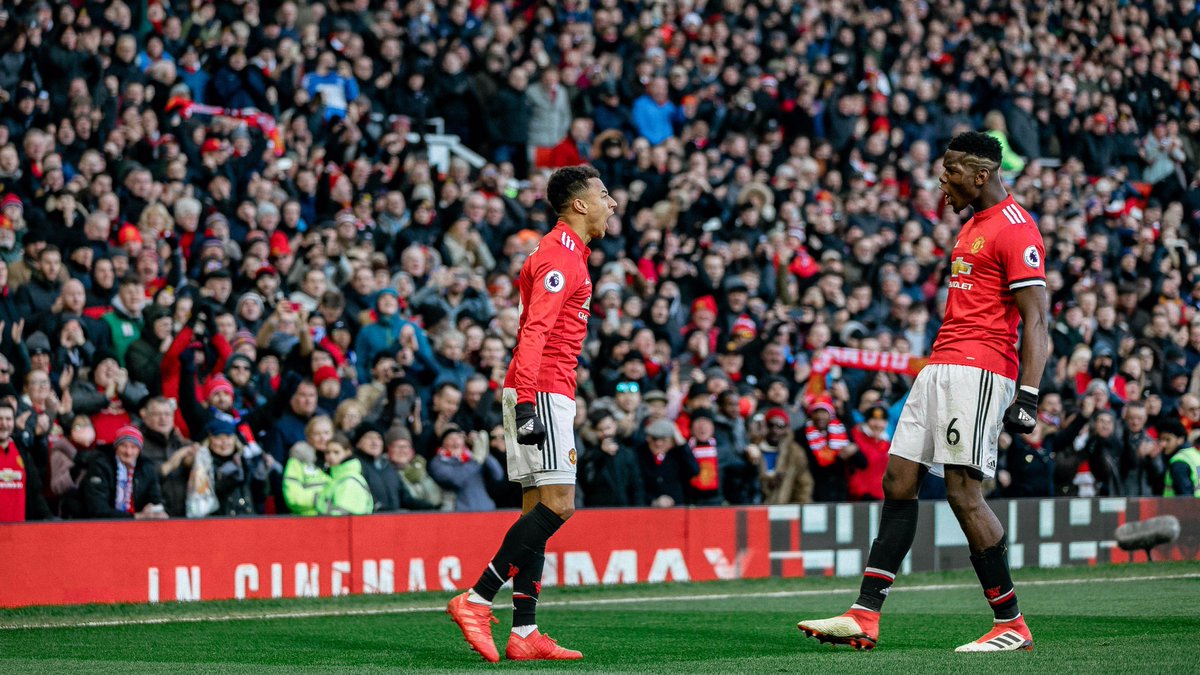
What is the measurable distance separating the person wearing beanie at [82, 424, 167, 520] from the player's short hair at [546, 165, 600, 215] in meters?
5.01

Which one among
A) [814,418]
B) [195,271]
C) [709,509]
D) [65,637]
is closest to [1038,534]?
[814,418]

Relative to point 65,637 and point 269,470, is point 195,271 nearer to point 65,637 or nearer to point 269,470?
point 269,470

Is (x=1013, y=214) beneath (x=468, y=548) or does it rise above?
above

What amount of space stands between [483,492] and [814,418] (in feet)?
9.88

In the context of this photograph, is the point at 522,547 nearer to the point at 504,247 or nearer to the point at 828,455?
the point at 828,455

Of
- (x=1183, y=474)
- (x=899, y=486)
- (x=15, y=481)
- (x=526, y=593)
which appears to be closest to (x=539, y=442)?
(x=526, y=593)

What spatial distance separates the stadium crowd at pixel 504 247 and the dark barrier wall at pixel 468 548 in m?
0.45

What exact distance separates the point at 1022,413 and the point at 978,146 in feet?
4.29

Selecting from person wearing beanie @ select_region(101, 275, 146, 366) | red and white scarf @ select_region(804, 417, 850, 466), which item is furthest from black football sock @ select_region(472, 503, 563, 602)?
red and white scarf @ select_region(804, 417, 850, 466)

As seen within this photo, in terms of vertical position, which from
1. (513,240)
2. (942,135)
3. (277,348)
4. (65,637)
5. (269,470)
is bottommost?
(65,637)

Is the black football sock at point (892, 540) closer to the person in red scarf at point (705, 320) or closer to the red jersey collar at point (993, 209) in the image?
the red jersey collar at point (993, 209)

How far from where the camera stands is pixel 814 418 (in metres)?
14.9

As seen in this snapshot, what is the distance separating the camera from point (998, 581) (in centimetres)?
790

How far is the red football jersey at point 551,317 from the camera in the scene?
7648mm
